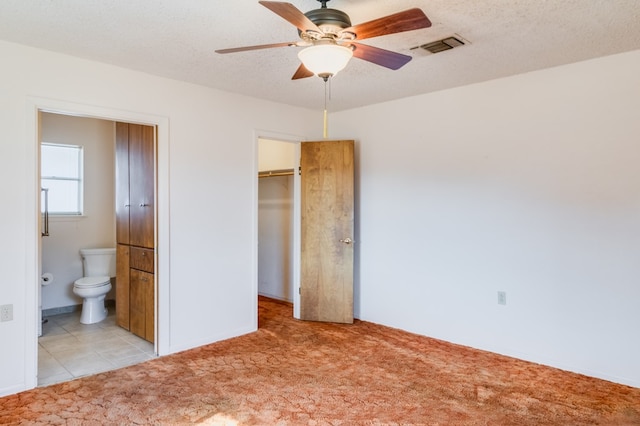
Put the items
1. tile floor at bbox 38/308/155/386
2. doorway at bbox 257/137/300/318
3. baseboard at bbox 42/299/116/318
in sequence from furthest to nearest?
doorway at bbox 257/137/300/318, baseboard at bbox 42/299/116/318, tile floor at bbox 38/308/155/386

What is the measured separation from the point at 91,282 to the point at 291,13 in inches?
156

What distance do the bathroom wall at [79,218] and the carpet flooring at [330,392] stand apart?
2.31 m

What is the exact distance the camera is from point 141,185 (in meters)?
3.79

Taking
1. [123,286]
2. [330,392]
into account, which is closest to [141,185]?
[123,286]

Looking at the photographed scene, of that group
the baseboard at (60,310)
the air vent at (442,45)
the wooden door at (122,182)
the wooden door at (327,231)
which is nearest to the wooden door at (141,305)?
the wooden door at (122,182)

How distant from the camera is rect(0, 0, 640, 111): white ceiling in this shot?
2219 mm

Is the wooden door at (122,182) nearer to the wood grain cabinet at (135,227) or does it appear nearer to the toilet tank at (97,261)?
the wood grain cabinet at (135,227)

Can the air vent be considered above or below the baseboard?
above

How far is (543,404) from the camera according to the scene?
102 inches

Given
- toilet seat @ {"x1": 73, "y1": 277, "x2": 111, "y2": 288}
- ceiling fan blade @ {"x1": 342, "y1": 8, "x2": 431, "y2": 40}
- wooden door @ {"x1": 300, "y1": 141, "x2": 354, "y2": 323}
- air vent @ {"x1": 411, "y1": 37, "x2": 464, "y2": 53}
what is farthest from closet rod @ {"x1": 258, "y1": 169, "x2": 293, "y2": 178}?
ceiling fan blade @ {"x1": 342, "y1": 8, "x2": 431, "y2": 40}

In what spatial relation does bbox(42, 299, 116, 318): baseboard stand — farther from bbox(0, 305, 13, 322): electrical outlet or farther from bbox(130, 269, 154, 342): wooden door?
bbox(0, 305, 13, 322): electrical outlet

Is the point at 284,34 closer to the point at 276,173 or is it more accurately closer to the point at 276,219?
the point at 276,173

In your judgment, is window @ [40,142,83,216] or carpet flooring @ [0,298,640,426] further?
window @ [40,142,83,216]

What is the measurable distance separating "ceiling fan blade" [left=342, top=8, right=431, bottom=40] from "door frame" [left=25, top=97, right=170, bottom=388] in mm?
2145
